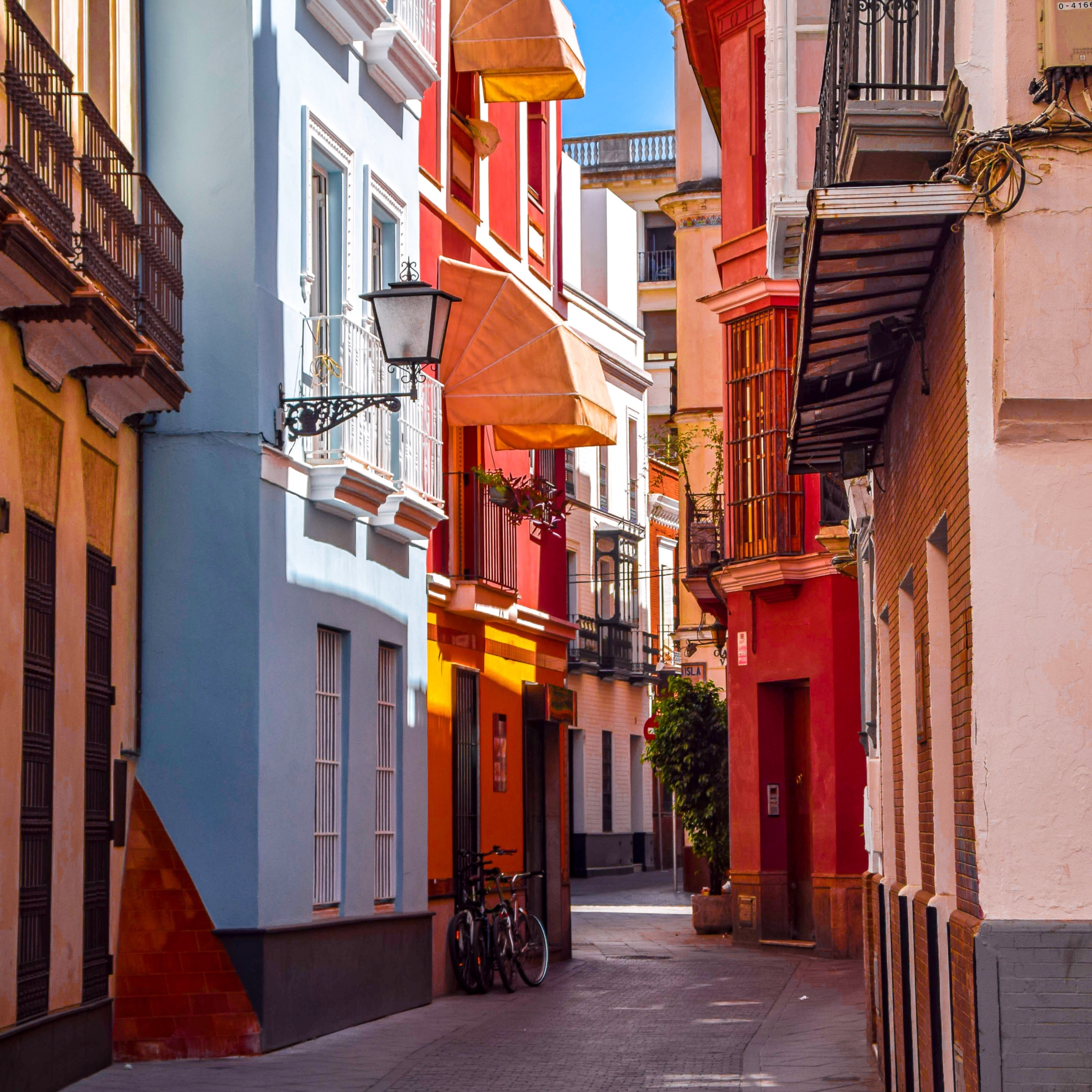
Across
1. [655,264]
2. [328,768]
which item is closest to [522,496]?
[328,768]

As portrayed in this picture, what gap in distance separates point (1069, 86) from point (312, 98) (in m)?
Answer: 9.00

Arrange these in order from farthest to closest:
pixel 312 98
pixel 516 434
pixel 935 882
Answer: pixel 516 434 → pixel 312 98 → pixel 935 882

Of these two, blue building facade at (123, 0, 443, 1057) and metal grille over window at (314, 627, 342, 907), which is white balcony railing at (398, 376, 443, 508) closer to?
blue building facade at (123, 0, 443, 1057)

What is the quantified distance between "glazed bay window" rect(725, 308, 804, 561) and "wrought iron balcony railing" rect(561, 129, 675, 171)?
3039 cm

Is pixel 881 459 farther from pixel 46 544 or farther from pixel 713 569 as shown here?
pixel 713 569

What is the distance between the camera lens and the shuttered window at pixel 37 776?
1049 centimetres

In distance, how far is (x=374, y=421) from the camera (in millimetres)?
15398

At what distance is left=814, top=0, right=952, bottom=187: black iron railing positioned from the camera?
26.7 feet

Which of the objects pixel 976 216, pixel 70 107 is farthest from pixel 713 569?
pixel 976 216

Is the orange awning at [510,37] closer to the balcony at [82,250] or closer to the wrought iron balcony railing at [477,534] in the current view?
the wrought iron balcony railing at [477,534]

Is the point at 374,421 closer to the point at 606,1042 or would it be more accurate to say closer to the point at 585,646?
the point at 606,1042

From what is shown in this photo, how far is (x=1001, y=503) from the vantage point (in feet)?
22.2

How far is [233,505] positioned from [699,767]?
13.7 metres

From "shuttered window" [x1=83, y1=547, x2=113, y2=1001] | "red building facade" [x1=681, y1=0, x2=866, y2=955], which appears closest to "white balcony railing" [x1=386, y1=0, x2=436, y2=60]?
"red building facade" [x1=681, y1=0, x2=866, y2=955]
